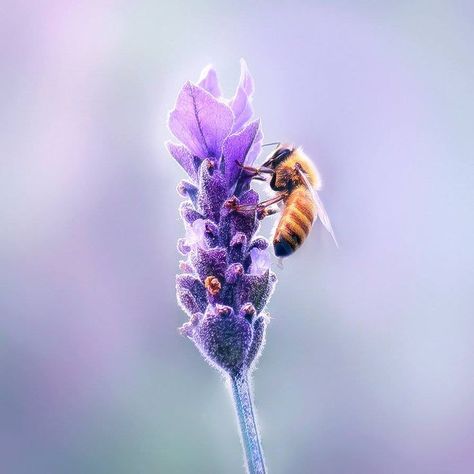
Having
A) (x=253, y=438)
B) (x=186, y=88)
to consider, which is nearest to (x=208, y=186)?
(x=186, y=88)

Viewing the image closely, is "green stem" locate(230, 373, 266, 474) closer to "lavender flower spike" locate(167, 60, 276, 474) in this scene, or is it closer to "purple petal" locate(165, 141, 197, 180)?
"lavender flower spike" locate(167, 60, 276, 474)

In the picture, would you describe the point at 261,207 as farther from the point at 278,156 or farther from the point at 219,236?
the point at 278,156

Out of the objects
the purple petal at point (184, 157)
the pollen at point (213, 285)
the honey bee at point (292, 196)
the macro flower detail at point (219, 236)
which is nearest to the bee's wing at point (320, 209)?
the honey bee at point (292, 196)

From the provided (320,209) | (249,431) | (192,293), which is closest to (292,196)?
(320,209)

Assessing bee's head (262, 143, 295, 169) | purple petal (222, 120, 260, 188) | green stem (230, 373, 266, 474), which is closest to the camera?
green stem (230, 373, 266, 474)

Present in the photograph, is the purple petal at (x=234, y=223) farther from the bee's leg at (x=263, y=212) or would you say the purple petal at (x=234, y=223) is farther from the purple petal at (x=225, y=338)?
the purple petal at (x=225, y=338)

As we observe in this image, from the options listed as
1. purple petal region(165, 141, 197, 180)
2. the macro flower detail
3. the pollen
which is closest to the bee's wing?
the macro flower detail
